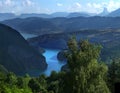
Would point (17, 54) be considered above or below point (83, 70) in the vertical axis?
below

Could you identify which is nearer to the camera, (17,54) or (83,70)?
(83,70)

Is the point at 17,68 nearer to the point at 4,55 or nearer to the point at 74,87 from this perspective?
the point at 4,55

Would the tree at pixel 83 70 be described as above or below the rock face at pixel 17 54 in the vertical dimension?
above

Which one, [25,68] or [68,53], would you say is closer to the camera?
[68,53]

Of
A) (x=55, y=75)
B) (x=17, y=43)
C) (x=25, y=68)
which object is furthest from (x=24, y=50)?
(x=55, y=75)
